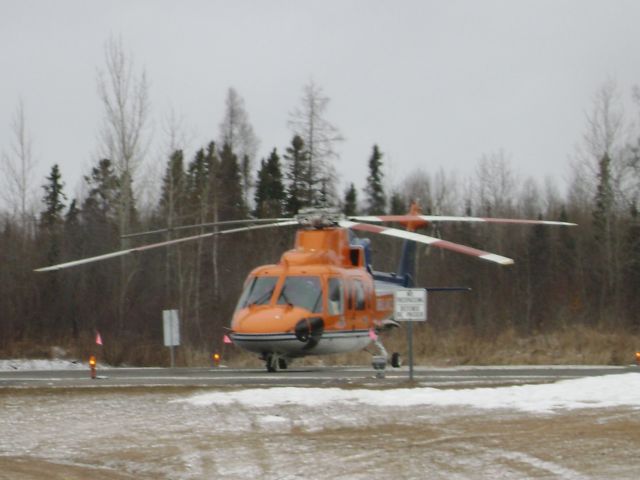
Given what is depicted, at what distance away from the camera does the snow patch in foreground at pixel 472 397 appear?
56.0ft

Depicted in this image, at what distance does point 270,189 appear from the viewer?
8075 cm

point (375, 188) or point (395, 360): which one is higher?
point (375, 188)

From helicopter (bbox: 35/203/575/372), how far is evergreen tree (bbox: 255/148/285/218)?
45.1 m

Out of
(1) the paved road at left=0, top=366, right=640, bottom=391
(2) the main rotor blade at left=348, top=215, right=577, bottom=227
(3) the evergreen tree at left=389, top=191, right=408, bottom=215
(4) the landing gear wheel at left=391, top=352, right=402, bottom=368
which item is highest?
(3) the evergreen tree at left=389, top=191, right=408, bottom=215

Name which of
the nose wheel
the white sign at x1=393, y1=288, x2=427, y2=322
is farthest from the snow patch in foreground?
the nose wheel

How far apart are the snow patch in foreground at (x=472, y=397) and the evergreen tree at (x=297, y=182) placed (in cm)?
4685

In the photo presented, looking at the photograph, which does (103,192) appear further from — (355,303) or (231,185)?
(355,303)

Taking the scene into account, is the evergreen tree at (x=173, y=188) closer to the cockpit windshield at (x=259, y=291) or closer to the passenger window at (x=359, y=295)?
the passenger window at (x=359, y=295)

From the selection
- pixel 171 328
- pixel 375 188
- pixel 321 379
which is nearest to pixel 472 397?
pixel 321 379

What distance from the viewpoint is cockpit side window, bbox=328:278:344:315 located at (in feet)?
86.7

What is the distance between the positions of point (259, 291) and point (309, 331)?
1.61 m

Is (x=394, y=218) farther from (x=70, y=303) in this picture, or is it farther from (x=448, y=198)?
(x=448, y=198)

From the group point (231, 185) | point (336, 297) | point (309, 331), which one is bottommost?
point (309, 331)

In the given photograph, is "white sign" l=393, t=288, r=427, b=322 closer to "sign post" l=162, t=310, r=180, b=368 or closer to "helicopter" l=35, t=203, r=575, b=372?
"helicopter" l=35, t=203, r=575, b=372
